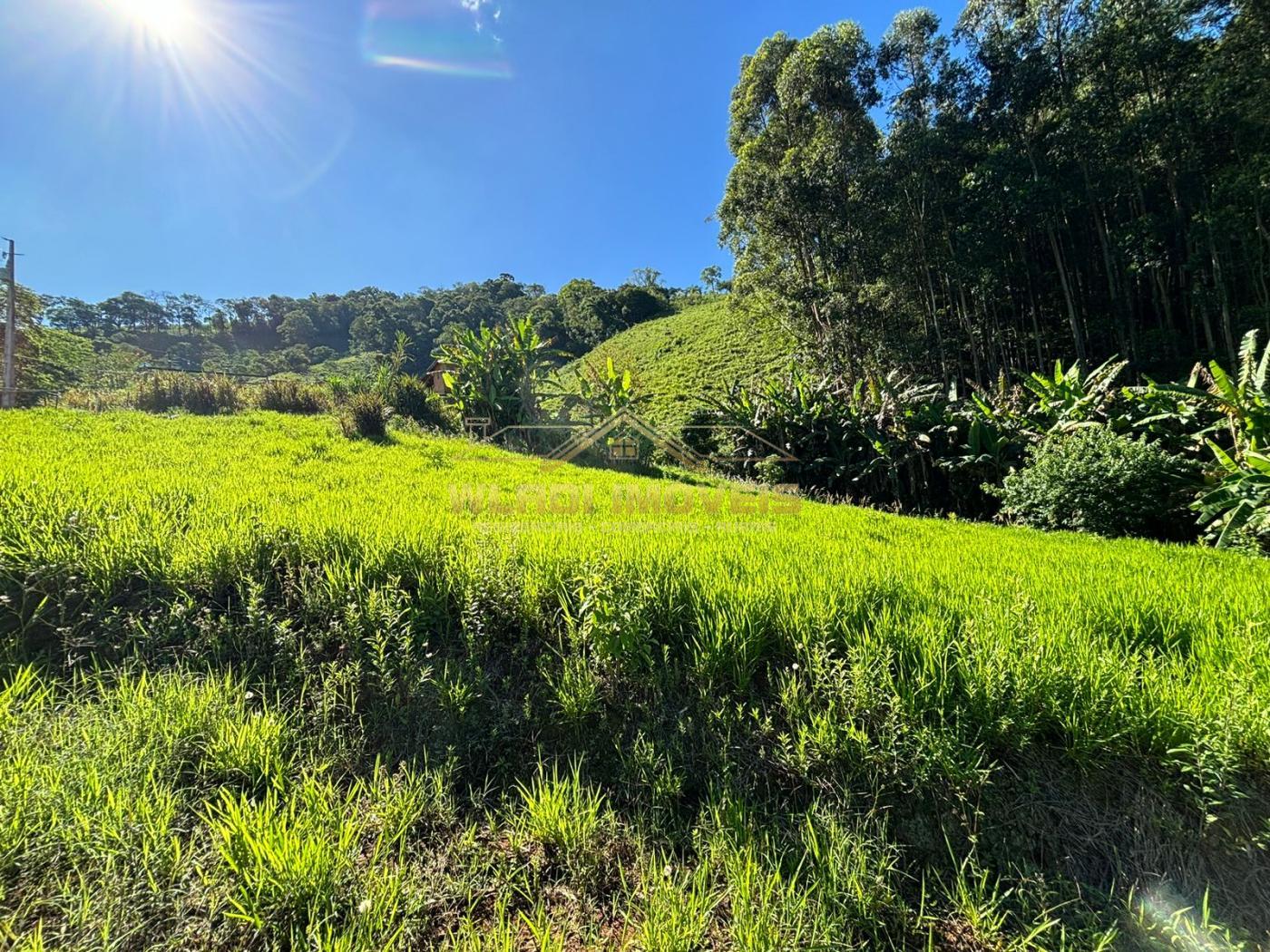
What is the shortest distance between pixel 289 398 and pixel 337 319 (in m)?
57.1

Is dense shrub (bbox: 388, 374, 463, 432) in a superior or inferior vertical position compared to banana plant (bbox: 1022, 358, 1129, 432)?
superior

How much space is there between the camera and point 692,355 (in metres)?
26.3

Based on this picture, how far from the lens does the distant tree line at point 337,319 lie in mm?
44281

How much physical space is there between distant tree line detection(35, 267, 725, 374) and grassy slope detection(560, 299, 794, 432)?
10856 millimetres

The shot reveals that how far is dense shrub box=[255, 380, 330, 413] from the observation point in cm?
1370

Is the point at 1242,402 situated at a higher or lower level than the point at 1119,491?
higher

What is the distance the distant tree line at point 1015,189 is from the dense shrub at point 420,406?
9.85 metres

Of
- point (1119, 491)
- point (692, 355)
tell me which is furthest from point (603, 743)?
point (692, 355)

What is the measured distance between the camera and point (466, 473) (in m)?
6.73

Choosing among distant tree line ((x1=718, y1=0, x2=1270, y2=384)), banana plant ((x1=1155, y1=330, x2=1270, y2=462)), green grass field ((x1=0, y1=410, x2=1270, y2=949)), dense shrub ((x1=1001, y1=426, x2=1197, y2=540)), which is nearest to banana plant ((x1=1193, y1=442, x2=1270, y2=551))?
banana plant ((x1=1155, y1=330, x2=1270, y2=462))

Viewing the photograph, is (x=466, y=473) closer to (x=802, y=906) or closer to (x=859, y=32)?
(x=802, y=906)

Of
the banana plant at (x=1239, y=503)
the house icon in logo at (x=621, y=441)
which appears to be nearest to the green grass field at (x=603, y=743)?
the banana plant at (x=1239, y=503)

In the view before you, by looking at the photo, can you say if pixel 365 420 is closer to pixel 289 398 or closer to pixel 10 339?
pixel 289 398

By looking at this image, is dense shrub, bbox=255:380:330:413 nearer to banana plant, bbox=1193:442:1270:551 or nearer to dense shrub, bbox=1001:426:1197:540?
dense shrub, bbox=1001:426:1197:540
